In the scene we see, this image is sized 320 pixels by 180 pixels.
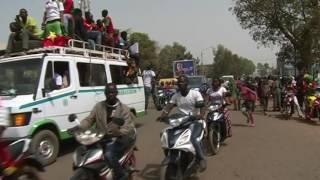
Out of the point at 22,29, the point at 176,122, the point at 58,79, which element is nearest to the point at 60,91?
the point at 58,79

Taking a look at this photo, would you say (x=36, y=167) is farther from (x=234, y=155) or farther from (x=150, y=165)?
(x=234, y=155)

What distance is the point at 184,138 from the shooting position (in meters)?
7.20

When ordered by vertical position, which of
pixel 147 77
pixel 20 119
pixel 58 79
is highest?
pixel 58 79

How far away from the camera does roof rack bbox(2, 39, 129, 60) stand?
10266mm

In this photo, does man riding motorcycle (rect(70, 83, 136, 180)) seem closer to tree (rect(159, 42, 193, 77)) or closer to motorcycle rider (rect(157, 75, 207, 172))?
motorcycle rider (rect(157, 75, 207, 172))

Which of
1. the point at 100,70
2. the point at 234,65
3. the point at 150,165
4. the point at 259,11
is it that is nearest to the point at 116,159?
the point at 150,165

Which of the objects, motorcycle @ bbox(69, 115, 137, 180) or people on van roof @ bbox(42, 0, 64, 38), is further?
people on van roof @ bbox(42, 0, 64, 38)

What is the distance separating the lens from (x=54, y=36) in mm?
10914

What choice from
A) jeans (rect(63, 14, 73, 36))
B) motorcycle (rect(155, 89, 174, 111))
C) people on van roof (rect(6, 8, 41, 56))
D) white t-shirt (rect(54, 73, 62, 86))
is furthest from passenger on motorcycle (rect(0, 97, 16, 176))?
motorcycle (rect(155, 89, 174, 111))

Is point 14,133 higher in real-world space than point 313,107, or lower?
higher

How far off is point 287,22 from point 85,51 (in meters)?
24.6

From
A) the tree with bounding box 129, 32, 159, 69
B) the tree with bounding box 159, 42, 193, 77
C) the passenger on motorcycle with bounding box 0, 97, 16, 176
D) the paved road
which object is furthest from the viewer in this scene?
the tree with bounding box 159, 42, 193, 77

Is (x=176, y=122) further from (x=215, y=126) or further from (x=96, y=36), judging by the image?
(x=96, y=36)

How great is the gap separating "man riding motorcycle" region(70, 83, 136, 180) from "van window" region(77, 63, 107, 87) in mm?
4327
